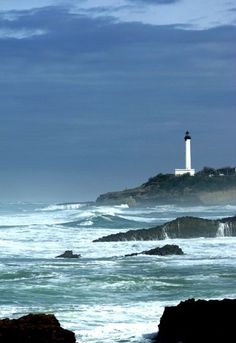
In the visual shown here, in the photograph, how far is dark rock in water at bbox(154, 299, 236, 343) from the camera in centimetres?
1542

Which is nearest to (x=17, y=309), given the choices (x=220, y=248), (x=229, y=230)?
(x=220, y=248)

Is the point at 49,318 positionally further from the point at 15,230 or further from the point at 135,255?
the point at 15,230

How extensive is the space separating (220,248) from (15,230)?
63.7ft

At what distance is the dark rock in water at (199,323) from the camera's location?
50.6 ft

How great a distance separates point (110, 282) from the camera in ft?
84.3

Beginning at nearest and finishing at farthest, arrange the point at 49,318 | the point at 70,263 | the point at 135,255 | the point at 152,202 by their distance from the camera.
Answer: the point at 49,318, the point at 70,263, the point at 135,255, the point at 152,202

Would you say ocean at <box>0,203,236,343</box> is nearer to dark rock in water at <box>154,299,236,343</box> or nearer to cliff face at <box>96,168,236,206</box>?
dark rock in water at <box>154,299,236,343</box>

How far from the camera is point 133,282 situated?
2555cm

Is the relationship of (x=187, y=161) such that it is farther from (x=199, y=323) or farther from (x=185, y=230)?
(x=199, y=323)

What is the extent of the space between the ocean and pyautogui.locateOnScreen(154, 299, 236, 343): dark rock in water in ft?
3.00

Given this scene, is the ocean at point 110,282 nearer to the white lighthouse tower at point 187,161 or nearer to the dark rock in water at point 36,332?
the dark rock in water at point 36,332

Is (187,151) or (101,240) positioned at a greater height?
(187,151)

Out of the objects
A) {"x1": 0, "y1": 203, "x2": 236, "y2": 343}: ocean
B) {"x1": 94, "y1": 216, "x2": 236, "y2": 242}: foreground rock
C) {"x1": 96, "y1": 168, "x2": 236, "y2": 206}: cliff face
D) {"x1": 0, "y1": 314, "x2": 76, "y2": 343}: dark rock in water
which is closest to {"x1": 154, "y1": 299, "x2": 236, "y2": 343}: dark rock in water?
{"x1": 0, "y1": 203, "x2": 236, "y2": 343}: ocean

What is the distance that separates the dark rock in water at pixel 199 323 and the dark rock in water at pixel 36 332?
2.00 metres
